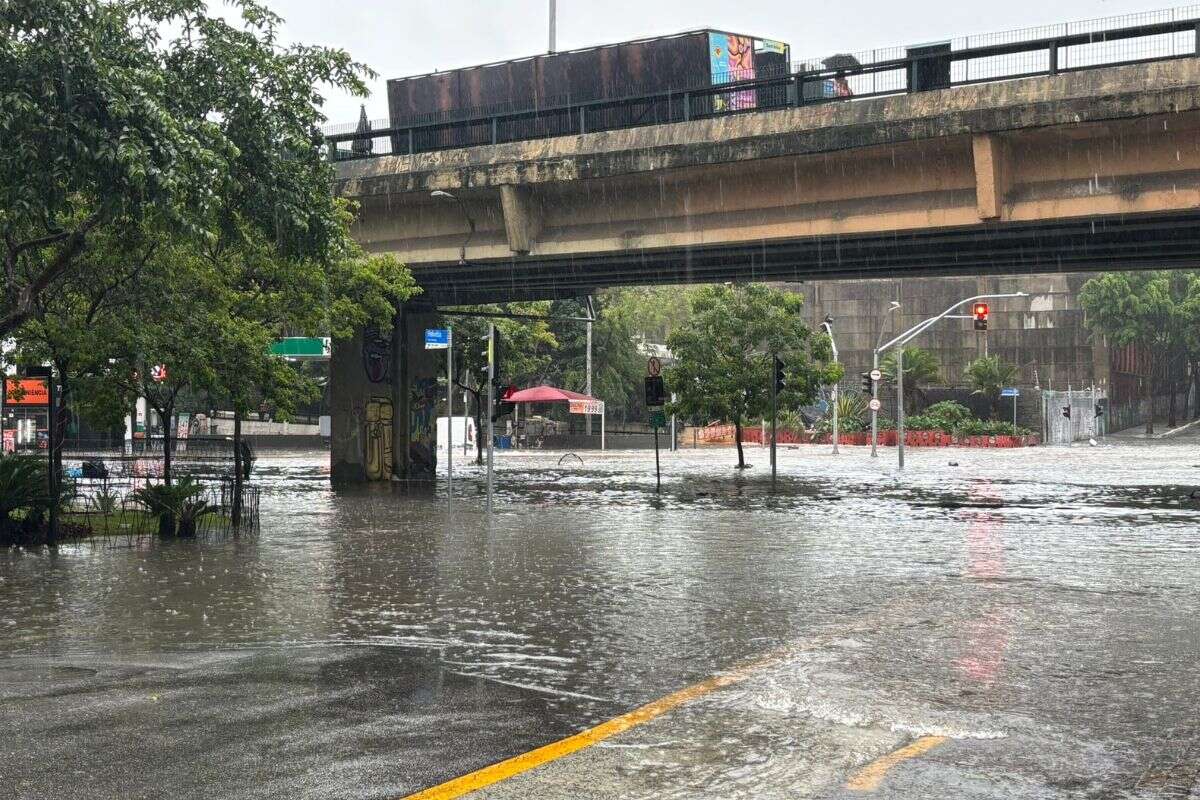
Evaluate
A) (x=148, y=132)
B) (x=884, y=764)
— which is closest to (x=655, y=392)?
(x=148, y=132)

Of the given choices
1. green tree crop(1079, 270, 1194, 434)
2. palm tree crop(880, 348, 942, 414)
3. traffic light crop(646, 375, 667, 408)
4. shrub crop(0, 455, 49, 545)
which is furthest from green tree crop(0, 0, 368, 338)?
green tree crop(1079, 270, 1194, 434)

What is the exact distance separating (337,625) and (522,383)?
7063 cm

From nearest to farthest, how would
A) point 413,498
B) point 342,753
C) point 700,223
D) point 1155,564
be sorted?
point 342,753, point 1155,564, point 700,223, point 413,498

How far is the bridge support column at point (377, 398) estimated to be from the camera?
1499 inches

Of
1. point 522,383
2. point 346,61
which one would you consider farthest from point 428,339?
point 522,383

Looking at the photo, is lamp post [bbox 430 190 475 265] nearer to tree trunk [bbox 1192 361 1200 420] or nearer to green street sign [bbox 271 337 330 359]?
green street sign [bbox 271 337 330 359]

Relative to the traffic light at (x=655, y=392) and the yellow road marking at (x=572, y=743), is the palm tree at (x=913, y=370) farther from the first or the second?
the yellow road marking at (x=572, y=743)

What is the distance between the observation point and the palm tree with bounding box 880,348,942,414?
82.8 metres

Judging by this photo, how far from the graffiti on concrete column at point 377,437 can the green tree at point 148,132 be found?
59.7 ft

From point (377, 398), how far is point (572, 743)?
31.8 meters

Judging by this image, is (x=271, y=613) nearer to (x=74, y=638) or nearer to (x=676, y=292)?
(x=74, y=638)

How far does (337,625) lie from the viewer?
1141cm

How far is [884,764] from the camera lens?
21.7ft

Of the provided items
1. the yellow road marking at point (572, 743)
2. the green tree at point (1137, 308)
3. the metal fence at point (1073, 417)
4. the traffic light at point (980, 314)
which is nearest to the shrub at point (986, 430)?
the metal fence at point (1073, 417)
